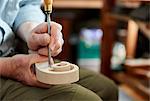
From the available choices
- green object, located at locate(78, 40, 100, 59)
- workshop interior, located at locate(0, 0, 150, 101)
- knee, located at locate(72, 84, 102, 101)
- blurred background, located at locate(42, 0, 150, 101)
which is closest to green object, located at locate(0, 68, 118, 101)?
knee, located at locate(72, 84, 102, 101)

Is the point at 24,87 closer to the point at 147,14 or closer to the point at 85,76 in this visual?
the point at 85,76

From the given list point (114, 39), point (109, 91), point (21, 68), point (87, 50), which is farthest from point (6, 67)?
point (87, 50)

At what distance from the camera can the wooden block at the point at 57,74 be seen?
0.63m

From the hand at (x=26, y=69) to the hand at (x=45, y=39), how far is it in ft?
0.07

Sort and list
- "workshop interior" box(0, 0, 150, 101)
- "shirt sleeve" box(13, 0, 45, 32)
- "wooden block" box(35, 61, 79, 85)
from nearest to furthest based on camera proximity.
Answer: "wooden block" box(35, 61, 79, 85)
"shirt sleeve" box(13, 0, 45, 32)
"workshop interior" box(0, 0, 150, 101)

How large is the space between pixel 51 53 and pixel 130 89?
1321 millimetres

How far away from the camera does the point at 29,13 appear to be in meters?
0.89

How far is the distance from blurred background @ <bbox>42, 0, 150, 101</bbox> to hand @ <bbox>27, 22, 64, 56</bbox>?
849 mm

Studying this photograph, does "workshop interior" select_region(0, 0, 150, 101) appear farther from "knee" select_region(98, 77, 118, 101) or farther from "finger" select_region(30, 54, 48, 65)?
"finger" select_region(30, 54, 48, 65)

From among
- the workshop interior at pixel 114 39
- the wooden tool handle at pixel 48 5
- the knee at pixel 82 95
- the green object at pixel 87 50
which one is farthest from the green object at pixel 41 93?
the green object at pixel 87 50

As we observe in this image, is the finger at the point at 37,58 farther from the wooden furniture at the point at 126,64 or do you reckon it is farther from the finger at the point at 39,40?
the wooden furniture at the point at 126,64

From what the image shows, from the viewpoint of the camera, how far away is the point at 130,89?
75.4 inches

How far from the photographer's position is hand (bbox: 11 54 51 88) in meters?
0.68

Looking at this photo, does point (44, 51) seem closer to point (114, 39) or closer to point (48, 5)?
point (48, 5)
